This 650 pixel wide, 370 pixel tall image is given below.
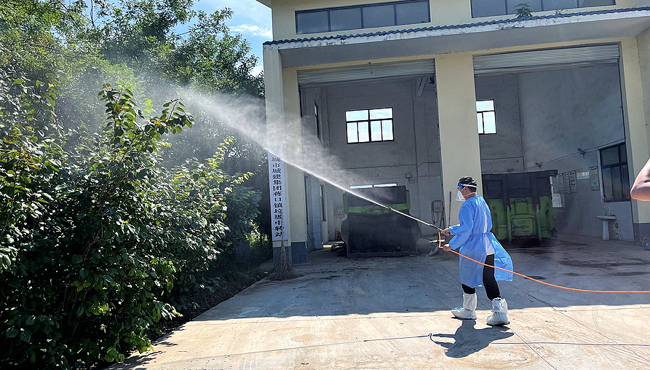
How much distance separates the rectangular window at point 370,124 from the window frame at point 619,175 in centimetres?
924

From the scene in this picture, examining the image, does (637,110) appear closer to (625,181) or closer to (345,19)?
(625,181)

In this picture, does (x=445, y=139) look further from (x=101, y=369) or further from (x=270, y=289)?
(x=101, y=369)

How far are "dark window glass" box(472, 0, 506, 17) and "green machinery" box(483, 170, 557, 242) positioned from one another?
456 centimetres

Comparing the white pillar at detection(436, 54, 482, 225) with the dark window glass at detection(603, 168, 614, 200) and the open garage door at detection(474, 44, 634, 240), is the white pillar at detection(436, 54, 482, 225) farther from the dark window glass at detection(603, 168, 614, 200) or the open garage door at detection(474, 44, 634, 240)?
the dark window glass at detection(603, 168, 614, 200)

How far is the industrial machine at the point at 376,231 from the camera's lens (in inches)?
460

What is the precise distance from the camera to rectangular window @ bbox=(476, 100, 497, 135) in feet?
67.3

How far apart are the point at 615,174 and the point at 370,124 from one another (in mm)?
10503

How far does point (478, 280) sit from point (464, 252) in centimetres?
34

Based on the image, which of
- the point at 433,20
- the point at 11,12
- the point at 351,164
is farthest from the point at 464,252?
the point at 351,164

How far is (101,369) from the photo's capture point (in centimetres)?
404

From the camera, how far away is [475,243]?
4.95 m

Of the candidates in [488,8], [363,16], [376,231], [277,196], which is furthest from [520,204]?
[277,196]

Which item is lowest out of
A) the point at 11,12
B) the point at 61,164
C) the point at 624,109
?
the point at 61,164

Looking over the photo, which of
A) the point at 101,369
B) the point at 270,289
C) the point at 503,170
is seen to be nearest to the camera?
the point at 101,369
